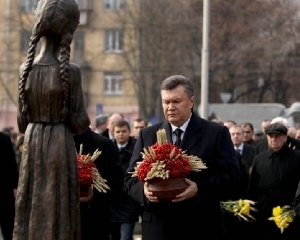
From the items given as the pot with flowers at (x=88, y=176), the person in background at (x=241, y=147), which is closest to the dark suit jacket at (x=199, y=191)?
the pot with flowers at (x=88, y=176)

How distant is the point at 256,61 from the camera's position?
4862cm

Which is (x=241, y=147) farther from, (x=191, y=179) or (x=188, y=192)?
(x=188, y=192)

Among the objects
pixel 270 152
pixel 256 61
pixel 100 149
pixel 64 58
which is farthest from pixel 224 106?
pixel 64 58

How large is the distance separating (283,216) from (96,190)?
4.19 m

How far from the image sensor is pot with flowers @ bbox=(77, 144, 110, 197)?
396 inches

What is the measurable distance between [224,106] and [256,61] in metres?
11.9

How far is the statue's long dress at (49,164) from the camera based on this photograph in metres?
8.41

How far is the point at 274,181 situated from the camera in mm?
15406

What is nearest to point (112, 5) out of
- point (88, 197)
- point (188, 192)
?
point (88, 197)

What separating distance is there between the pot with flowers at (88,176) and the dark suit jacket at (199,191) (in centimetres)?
37

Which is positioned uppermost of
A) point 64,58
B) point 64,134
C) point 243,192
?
point 64,58

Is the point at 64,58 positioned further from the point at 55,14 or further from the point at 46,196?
the point at 46,196

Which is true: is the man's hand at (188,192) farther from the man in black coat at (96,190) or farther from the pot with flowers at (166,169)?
the man in black coat at (96,190)

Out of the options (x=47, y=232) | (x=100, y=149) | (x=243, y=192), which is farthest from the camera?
(x=243, y=192)
